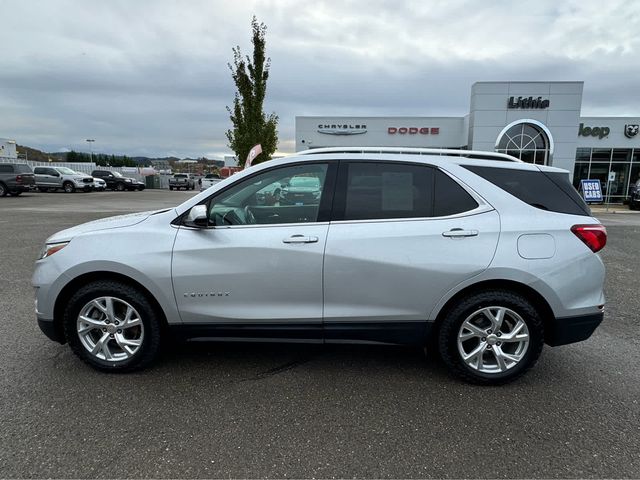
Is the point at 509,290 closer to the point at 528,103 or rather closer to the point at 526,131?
the point at 526,131

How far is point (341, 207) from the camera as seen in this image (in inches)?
117

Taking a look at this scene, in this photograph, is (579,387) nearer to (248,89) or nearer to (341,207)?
(341,207)

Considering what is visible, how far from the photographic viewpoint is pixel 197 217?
9.37ft

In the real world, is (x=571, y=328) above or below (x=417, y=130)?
below

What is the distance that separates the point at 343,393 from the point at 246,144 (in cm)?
1298

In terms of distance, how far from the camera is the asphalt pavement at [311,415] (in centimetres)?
219

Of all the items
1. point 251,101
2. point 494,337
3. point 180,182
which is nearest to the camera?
point 494,337

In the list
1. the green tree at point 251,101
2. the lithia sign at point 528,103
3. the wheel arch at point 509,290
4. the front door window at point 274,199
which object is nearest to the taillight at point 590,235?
the wheel arch at point 509,290

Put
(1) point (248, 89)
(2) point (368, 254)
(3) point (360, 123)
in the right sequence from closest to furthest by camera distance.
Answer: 1. (2) point (368, 254)
2. (1) point (248, 89)
3. (3) point (360, 123)

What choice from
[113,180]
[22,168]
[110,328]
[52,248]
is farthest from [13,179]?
[110,328]

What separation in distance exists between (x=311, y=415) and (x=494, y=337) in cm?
149

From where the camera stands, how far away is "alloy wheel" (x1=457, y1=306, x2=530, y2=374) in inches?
115

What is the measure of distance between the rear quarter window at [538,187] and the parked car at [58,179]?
32.3 meters

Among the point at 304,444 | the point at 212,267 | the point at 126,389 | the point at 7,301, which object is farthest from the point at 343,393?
the point at 7,301
